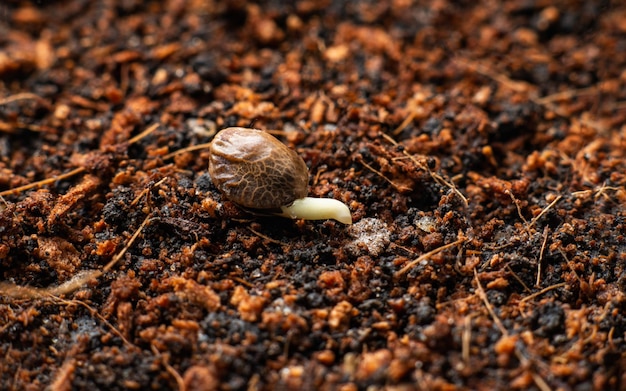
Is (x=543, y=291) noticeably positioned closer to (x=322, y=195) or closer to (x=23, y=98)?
(x=322, y=195)

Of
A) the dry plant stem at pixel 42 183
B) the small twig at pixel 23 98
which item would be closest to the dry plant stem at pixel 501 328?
the dry plant stem at pixel 42 183

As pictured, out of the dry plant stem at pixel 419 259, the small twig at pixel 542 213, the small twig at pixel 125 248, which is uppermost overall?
the small twig at pixel 542 213

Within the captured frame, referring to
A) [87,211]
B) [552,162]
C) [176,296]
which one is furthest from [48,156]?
[552,162]

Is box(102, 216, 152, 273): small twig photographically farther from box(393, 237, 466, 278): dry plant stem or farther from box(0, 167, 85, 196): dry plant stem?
box(393, 237, 466, 278): dry plant stem

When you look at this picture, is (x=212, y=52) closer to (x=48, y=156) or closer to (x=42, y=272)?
(x=48, y=156)

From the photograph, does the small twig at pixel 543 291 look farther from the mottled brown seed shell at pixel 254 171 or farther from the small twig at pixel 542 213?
the mottled brown seed shell at pixel 254 171

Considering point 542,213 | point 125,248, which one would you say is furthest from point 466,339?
point 125,248

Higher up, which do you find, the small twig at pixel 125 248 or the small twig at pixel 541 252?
the small twig at pixel 541 252
